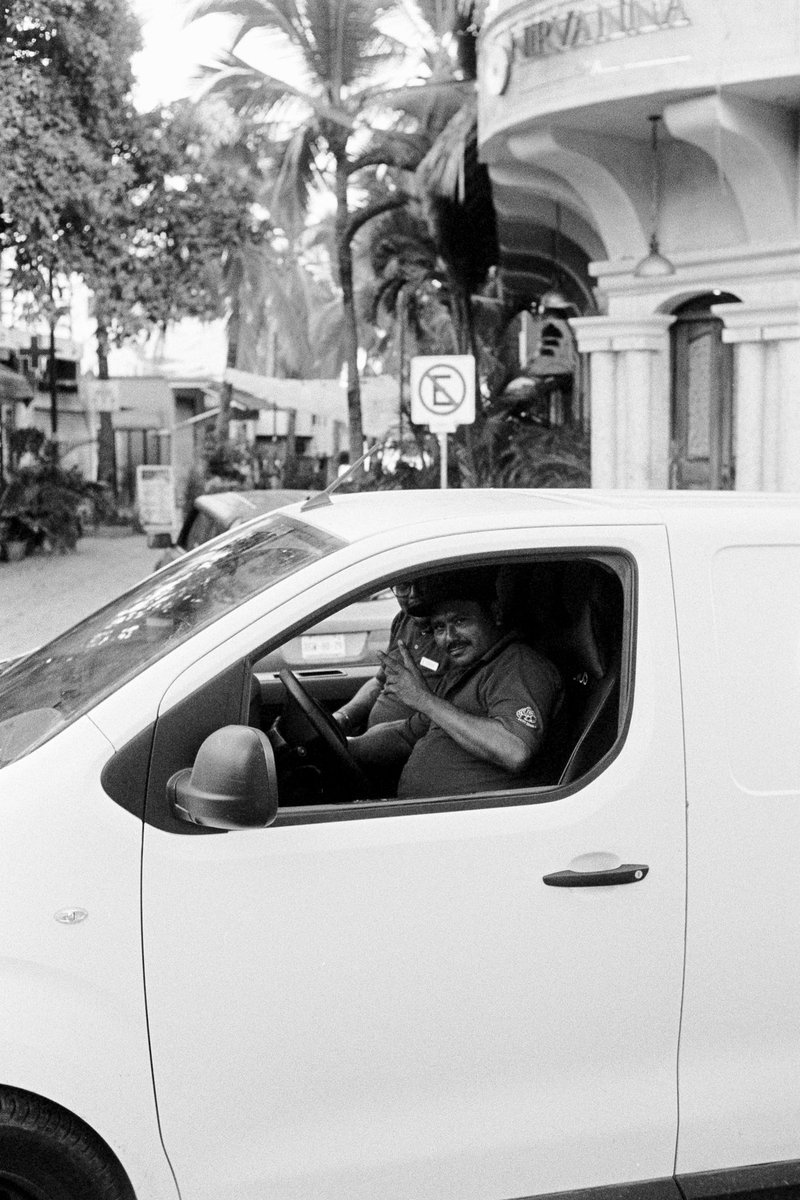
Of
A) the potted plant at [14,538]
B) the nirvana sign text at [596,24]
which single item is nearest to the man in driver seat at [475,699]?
the nirvana sign text at [596,24]

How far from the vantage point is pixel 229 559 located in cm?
331

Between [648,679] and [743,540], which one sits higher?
[743,540]

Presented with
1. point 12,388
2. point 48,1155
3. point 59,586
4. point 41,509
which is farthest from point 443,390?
point 12,388

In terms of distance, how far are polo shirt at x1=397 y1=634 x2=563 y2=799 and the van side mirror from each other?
0.68m

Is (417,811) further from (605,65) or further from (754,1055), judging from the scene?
(605,65)

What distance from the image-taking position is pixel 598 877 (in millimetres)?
2693

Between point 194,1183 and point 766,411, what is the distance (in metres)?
12.7

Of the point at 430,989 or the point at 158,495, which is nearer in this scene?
the point at 430,989

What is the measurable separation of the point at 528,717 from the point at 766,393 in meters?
11.7

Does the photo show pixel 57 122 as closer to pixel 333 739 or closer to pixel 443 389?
pixel 443 389

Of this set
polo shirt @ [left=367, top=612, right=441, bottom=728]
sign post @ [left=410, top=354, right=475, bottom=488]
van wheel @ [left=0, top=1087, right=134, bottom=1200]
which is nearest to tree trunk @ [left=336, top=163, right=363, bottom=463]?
sign post @ [left=410, top=354, right=475, bottom=488]

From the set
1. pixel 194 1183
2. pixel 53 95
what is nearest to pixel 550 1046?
pixel 194 1183

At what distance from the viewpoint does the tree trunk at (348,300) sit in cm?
2458

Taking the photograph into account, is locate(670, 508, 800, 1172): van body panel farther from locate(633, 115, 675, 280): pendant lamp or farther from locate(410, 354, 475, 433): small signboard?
locate(633, 115, 675, 280): pendant lamp
